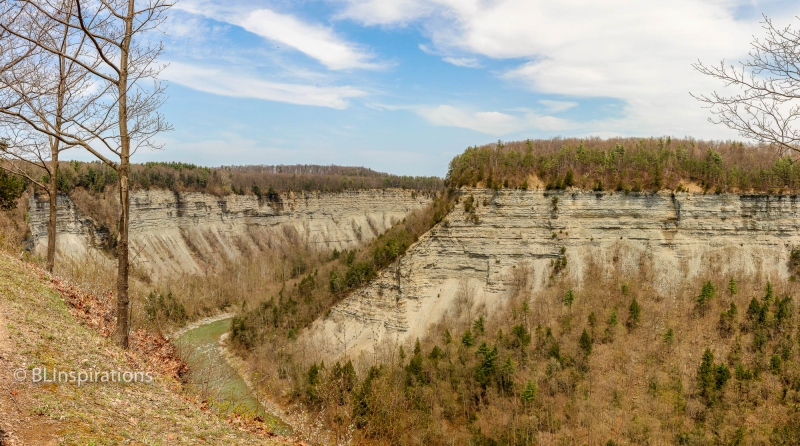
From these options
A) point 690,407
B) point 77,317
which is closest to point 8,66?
point 77,317

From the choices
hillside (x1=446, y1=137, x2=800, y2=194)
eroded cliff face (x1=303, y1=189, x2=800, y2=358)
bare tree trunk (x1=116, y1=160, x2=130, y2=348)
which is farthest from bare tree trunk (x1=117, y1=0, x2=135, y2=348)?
hillside (x1=446, y1=137, x2=800, y2=194)

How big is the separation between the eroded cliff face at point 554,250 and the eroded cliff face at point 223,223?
40.6m

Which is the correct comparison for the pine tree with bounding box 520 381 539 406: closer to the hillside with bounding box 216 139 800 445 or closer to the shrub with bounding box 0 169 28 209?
the hillside with bounding box 216 139 800 445

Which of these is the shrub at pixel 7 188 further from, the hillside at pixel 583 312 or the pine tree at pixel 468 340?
the pine tree at pixel 468 340

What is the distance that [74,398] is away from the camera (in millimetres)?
7781

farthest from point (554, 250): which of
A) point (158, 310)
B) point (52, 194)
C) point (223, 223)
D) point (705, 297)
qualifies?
point (223, 223)

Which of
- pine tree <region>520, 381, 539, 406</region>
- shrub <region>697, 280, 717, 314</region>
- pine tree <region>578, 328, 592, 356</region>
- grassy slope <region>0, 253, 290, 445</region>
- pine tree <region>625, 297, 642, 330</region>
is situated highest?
grassy slope <region>0, 253, 290, 445</region>

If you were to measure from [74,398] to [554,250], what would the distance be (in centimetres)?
3834

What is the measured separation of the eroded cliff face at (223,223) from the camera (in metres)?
66.2

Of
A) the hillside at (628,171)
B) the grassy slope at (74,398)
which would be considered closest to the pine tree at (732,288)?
the hillside at (628,171)

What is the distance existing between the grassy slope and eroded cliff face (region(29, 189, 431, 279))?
57821mm

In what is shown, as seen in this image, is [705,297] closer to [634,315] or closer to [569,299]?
[634,315]

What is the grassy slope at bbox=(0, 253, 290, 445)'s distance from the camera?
676cm

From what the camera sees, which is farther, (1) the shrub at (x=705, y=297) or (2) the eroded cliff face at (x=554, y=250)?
(2) the eroded cliff face at (x=554, y=250)
